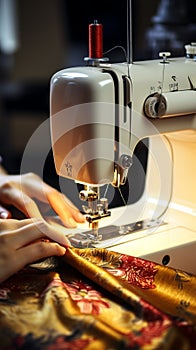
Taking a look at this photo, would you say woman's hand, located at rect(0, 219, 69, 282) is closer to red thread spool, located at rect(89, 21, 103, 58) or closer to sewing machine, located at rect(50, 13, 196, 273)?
sewing machine, located at rect(50, 13, 196, 273)

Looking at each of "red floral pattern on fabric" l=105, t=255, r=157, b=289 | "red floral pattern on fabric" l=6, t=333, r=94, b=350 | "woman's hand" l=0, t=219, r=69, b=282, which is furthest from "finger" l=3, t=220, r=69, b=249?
"red floral pattern on fabric" l=6, t=333, r=94, b=350

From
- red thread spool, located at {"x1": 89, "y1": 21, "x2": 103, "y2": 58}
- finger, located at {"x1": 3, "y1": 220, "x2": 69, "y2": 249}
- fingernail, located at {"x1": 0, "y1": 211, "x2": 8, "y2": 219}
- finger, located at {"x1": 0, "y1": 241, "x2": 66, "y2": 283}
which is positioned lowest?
fingernail, located at {"x1": 0, "y1": 211, "x2": 8, "y2": 219}

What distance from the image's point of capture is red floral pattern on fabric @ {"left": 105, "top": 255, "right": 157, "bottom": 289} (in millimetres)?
1080

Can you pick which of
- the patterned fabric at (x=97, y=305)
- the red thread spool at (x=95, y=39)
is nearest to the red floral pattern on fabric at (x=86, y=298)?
the patterned fabric at (x=97, y=305)

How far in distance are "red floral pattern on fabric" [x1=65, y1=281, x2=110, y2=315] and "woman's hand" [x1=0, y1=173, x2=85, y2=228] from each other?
279 mm

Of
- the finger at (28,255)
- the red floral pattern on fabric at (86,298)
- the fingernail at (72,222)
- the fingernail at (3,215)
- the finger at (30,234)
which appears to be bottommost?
the fingernail at (72,222)

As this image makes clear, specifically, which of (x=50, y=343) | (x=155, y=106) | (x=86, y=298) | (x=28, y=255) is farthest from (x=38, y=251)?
(x=155, y=106)

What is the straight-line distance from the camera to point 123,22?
4.46 m

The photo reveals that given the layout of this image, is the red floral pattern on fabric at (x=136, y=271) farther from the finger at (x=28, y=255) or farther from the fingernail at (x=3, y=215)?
the fingernail at (x=3, y=215)

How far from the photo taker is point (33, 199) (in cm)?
145

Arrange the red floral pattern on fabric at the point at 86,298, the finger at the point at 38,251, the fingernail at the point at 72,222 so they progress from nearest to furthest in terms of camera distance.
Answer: the red floral pattern on fabric at the point at 86,298, the finger at the point at 38,251, the fingernail at the point at 72,222

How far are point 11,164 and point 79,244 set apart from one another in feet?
4.89

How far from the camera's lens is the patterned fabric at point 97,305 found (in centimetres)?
86

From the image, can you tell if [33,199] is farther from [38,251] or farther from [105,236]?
[38,251]
